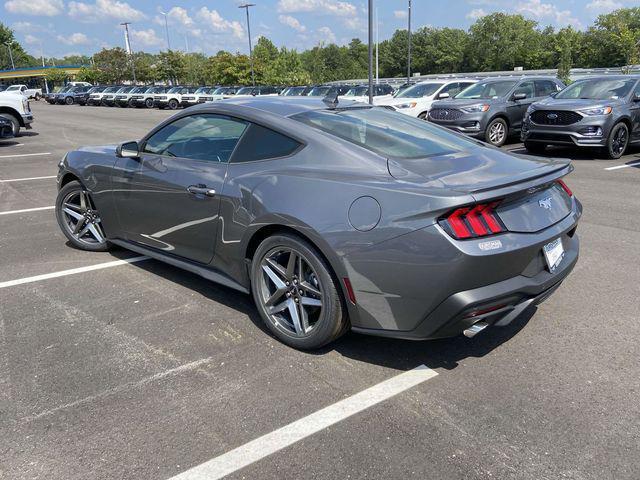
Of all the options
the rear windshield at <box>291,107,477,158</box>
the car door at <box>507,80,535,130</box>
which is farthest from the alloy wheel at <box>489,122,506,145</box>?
the rear windshield at <box>291,107,477,158</box>

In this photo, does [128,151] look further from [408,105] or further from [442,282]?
[408,105]

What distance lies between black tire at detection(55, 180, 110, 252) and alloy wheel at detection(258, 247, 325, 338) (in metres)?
2.48

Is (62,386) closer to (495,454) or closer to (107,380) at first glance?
(107,380)

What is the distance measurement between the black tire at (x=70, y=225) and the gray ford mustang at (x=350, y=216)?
3.21 ft

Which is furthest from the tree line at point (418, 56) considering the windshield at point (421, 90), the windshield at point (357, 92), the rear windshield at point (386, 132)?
the rear windshield at point (386, 132)

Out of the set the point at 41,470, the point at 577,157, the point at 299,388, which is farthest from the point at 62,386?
the point at 577,157

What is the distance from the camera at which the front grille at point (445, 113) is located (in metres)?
13.0

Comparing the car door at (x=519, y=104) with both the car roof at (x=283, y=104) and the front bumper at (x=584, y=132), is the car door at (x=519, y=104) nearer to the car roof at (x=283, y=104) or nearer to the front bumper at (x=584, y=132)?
the front bumper at (x=584, y=132)

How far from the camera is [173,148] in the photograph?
14.1ft

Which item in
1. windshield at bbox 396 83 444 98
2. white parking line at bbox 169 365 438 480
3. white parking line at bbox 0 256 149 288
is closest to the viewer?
white parking line at bbox 169 365 438 480

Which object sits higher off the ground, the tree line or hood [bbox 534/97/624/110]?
the tree line

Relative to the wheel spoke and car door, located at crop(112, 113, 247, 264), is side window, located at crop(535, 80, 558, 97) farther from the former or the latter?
the wheel spoke

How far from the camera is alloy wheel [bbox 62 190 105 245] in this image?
528 centimetres

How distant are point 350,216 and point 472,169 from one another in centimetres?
79
